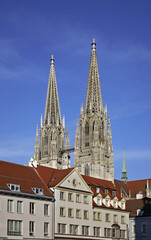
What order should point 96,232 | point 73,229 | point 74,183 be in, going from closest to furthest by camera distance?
point 73,229
point 74,183
point 96,232

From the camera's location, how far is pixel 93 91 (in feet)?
546

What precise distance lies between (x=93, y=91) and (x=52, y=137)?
884 inches

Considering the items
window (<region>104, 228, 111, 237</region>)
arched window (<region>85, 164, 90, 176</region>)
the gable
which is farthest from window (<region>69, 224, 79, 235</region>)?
arched window (<region>85, 164, 90, 176</region>)

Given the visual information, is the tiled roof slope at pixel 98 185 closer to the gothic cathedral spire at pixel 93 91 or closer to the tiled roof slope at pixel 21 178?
the tiled roof slope at pixel 21 178

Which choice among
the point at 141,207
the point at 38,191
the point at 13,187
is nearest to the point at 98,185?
the point at 141,207

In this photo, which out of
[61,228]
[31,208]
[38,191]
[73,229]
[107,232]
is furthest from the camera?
[107,232]

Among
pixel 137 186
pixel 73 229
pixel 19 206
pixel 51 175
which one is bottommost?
→ pixel 73 229

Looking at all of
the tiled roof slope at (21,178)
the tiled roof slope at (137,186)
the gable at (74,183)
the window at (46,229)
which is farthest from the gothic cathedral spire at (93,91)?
the window at (46,229)

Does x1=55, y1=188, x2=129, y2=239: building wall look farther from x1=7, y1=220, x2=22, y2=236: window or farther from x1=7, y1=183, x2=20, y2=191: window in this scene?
x1=7, y1=183, x2=20, y2=191: window

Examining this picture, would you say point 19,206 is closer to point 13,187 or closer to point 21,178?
point 13,187

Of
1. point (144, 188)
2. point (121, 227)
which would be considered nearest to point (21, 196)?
point (121, 227)

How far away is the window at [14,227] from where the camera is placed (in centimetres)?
6401

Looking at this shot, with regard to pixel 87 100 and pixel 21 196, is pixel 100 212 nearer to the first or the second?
pixel 21 196

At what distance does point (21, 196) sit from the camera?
219ft
